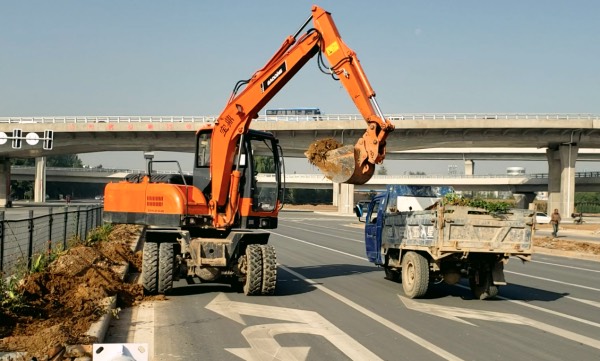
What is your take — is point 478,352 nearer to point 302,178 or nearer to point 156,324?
point 156,324

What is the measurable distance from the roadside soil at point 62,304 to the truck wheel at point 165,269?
17.7 inches

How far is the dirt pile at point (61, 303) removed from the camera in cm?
757

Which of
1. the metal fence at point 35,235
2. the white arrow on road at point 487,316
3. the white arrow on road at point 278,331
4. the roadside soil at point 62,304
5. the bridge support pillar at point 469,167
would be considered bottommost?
the white arrow on road at point 278,331

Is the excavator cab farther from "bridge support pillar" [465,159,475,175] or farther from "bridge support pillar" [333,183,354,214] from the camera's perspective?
"bridge support pillar" [465,159,475,175]

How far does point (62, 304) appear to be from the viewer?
10.3m

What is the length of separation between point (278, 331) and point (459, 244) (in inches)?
168

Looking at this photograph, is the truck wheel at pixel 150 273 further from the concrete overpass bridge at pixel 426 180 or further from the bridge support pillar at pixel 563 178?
the concrete overpass bridge at pixel 426 180

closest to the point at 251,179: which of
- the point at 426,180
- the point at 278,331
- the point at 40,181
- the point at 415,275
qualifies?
the point at 415,275

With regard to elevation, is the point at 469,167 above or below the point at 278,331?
above

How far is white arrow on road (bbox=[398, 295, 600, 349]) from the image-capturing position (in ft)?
31.7

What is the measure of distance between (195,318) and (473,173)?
9634 cm

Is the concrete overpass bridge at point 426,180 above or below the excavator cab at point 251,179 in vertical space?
above

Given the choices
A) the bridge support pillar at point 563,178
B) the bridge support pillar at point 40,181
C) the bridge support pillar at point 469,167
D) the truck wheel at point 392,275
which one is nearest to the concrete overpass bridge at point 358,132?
the bridge support pillar at point 563,178

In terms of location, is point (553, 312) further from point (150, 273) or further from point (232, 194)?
point (150, 273)
